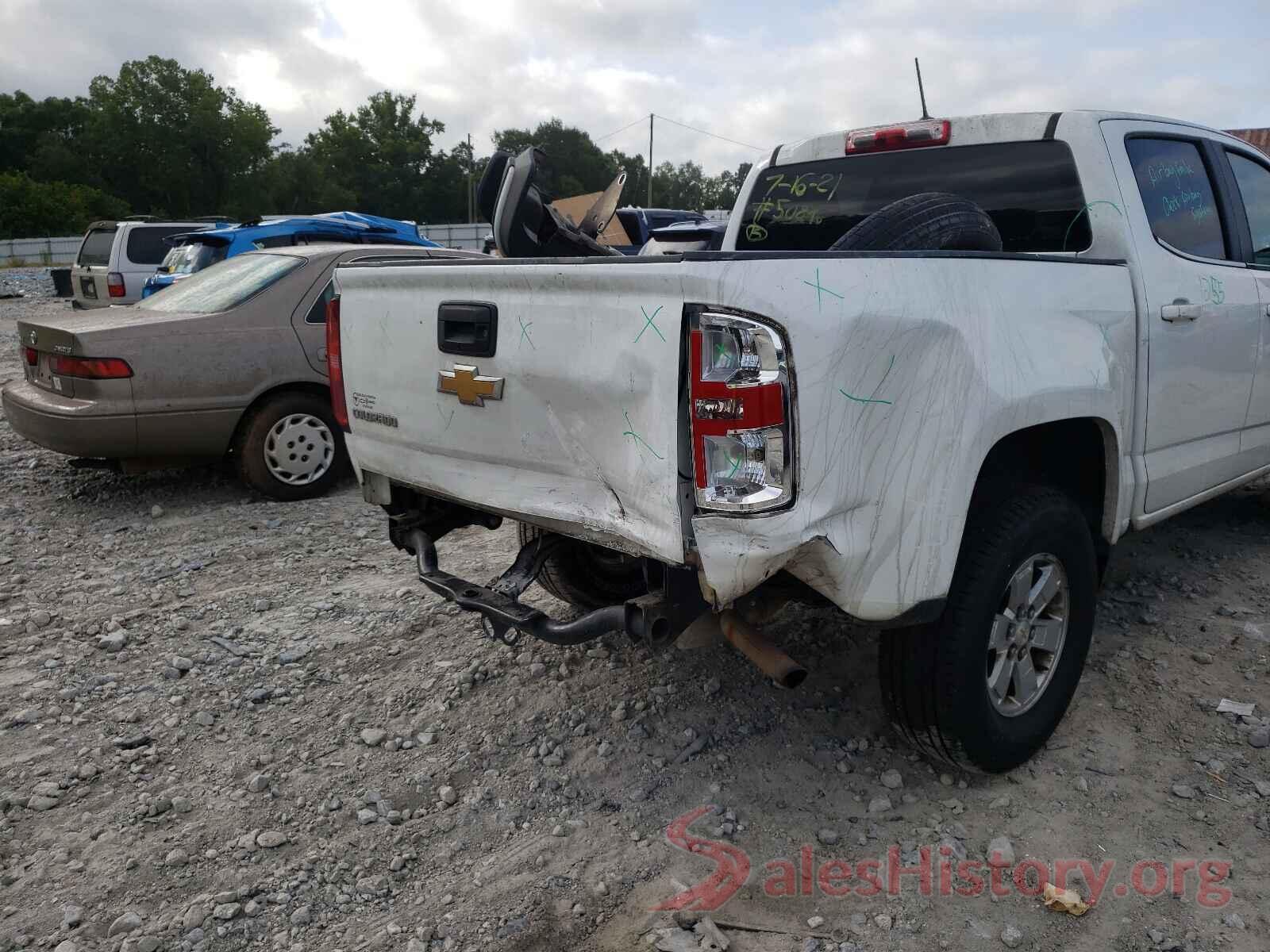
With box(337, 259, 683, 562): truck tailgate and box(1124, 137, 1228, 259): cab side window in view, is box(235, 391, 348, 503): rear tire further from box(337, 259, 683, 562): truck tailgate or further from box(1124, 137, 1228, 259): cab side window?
box(1124, 137, 1228, 259): cab side window

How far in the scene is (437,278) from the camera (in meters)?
2.89

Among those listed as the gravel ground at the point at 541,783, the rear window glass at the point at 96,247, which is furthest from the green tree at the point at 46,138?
the gravel ground at the point at 541,783

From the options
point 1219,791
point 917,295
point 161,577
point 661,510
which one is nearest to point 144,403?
point 161,577

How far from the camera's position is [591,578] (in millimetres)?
3908

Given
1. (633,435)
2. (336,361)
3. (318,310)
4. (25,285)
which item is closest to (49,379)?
(318,310)

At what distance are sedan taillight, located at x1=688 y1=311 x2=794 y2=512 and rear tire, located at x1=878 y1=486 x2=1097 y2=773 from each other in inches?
28.8

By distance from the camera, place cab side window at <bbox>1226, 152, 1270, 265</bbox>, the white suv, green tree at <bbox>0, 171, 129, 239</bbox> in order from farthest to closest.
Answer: green tree at <bbox>0, 171, 129, 239</bbox>, the white suv, cab side window at <bbox>1226, 152, 1270, 265</bbox>

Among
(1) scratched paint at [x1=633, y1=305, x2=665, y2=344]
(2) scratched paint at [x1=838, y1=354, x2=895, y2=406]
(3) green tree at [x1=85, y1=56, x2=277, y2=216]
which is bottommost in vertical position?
(2) scratched paint at [x1=838, y1=354, x2=895, y2=406]

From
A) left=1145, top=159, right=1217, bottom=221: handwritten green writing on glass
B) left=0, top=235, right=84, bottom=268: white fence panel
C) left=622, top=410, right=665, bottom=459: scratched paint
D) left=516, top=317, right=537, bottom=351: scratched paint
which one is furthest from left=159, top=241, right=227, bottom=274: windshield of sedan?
left=0, top=235, right=84, bottom=268: white fence panel

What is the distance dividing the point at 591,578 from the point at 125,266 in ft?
35.6

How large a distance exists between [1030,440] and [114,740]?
3.10 metres

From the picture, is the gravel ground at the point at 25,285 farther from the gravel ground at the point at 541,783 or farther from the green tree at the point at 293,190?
the green tree at the point at 293,190

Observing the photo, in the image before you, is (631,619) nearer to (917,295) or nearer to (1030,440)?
(917,295)

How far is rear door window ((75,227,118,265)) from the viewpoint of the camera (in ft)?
44.8
